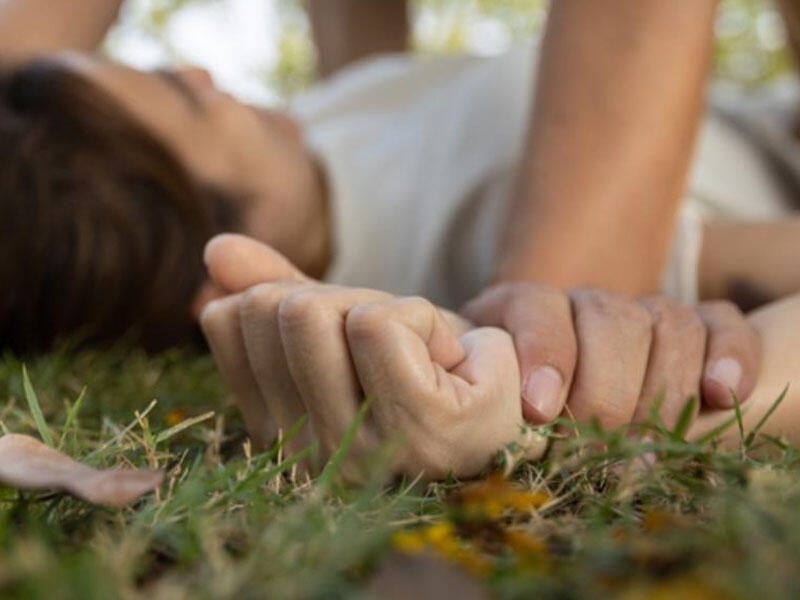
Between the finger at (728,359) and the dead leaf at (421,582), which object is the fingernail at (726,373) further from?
the dead leaf at (421,582)

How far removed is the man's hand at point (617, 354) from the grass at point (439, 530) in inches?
2.2

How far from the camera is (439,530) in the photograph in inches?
24.8

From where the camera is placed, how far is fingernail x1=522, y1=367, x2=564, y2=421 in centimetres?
90

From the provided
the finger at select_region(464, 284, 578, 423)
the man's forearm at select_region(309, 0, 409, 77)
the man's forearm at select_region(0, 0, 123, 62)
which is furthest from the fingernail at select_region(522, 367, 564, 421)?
the man's forearm at select_region(309, 0, 409, 77)

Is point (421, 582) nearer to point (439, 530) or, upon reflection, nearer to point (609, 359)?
point (439, 530)

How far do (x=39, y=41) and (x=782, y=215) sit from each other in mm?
1544

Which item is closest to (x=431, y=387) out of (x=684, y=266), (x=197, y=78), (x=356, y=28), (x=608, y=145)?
(x=608, y=145)

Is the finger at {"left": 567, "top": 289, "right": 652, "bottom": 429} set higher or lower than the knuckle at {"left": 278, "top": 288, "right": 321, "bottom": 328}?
lower

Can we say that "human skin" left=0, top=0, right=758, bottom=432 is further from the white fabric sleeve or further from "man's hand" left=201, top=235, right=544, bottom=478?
"man's hand" left=201, top=235, right=544, bottom=478

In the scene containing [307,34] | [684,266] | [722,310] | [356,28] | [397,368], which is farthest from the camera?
[307,34]

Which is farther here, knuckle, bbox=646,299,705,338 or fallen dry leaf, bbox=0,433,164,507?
knuckle, bbox=646,299,705,338

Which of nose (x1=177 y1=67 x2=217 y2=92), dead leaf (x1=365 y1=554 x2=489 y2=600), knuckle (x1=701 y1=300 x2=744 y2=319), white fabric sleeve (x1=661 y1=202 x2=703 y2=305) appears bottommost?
white fabric sleeve (x1=661 y1=202 x2=703 y2=305)

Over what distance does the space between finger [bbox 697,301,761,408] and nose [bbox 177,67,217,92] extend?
3.79ft

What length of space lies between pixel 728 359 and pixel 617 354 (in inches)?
4.6
